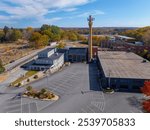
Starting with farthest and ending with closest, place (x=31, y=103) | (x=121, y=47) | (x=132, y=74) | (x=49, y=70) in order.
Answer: (x=121, y=47), (x=49, y=70), (x=132, y=74), (x=31, y=103)

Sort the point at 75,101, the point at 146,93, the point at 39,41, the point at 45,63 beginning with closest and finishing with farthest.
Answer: the point at 75,101 < the point at 146,93 < the point at 45,63 < the point at 39,41

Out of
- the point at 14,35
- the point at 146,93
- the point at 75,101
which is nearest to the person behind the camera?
the point at 75,101

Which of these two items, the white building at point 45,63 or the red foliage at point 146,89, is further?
the white building at point 45,63

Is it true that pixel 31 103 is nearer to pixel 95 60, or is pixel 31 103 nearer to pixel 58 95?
pixel 58 95

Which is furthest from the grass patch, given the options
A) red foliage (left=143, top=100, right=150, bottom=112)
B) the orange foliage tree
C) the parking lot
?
red foliage (left=143, top=100, right=150, bottom=112)

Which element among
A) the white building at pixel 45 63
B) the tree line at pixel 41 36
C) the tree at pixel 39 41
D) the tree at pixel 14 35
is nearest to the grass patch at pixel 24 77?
the white building at pixel 45 63

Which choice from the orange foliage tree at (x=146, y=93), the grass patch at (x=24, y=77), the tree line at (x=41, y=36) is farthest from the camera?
the tree line at (x=41, y=36)

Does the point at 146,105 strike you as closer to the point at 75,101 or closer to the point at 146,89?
the point at 146,89

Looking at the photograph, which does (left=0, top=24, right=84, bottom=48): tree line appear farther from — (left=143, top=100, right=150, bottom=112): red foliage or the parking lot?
(left=143, top=100, right=150, bottom=112): red foliage

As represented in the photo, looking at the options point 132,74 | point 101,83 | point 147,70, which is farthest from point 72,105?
point 147,70

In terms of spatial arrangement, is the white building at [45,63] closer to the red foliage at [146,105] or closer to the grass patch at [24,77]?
the grass patch at [24,77]

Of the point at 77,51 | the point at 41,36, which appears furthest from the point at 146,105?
the point at 41,36
